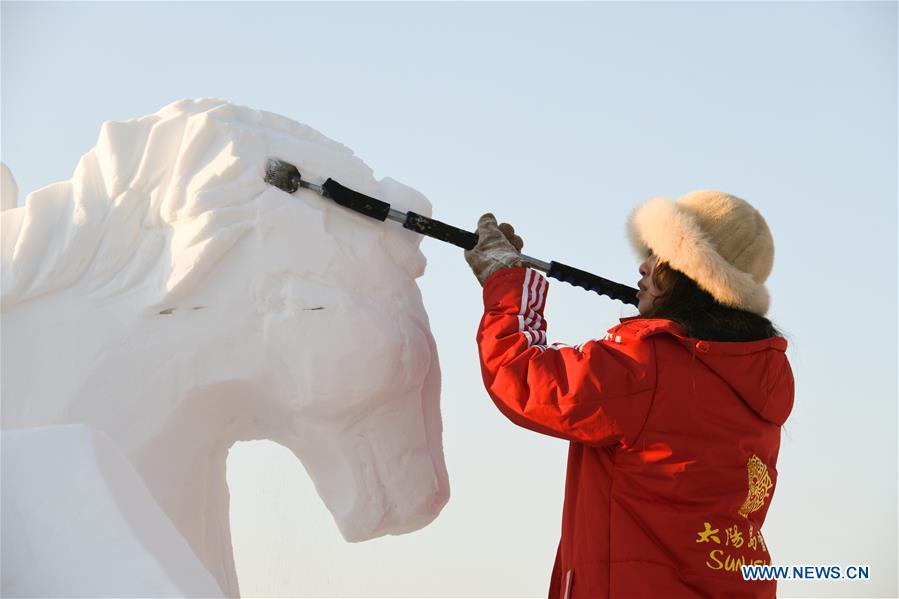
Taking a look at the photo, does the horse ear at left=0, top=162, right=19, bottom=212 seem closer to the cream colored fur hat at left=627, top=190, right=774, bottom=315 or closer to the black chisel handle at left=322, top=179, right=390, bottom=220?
the black chisel handle at left=322, top=179, right=390, bottom=220

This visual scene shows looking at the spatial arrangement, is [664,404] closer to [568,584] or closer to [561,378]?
[561,378]

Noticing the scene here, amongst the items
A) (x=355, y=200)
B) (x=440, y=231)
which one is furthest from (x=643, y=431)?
(x=355, y=200)

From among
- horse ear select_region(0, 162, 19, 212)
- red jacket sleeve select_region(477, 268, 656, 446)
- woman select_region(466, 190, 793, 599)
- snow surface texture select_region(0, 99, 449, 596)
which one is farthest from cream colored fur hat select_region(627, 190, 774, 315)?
horse ear select_region(0, 162, 19, 212)

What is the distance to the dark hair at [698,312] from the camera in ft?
9.94

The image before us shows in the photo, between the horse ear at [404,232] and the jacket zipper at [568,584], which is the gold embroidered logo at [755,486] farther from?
the horse ear at [404,232]

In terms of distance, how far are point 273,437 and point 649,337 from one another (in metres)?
1.05

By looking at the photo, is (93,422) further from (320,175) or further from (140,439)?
(320,175)

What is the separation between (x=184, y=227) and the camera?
2.89 metres

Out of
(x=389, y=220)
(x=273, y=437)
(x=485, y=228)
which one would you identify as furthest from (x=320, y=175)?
(x=273, y=437)

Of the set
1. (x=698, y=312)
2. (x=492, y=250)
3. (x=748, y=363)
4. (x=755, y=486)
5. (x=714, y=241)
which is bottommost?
(x=755, y=486)

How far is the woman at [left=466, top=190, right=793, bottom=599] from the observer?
2871 millimetres

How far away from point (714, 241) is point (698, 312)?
211 millimetres

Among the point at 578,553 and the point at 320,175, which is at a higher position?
the point at 320,175

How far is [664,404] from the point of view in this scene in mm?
2906
